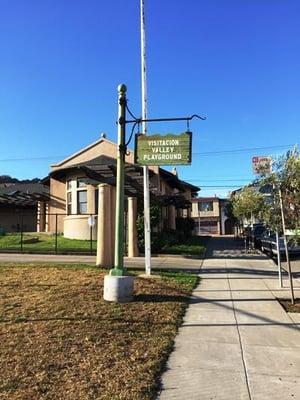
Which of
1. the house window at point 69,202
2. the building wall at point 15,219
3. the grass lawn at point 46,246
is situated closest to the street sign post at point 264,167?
the grass lawn at point 46,246

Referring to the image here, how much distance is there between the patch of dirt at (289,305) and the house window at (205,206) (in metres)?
81.3

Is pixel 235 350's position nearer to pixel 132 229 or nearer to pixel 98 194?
pixel 98 194

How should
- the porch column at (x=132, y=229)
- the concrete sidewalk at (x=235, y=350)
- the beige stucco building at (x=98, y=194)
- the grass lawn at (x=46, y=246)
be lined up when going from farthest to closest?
the grass lawn at (x=46, y=246), the porch column at (x=132, y=229), the beige stucco building at (x=98, y=194), the concrete sidewalk at (x=235, y=350)

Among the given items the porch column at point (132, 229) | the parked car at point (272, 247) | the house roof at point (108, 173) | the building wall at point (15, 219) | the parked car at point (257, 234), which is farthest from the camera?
the building wall at point (15, 219)

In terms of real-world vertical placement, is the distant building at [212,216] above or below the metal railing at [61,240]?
above

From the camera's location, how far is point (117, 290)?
9.65m

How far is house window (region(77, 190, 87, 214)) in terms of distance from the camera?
30516 millimetres

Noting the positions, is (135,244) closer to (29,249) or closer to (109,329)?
(29,249)

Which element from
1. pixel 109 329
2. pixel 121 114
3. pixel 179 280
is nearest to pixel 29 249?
pixel 179 280

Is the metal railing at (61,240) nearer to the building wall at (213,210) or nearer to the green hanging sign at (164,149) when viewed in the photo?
the green hanging sign at (164,149)

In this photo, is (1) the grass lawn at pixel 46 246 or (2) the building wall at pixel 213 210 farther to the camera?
(2) the building wall at pixel 213 210

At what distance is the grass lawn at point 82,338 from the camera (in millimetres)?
5301

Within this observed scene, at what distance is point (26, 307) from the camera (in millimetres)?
8984

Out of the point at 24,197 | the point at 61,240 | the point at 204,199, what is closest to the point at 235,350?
the point at 61,240
